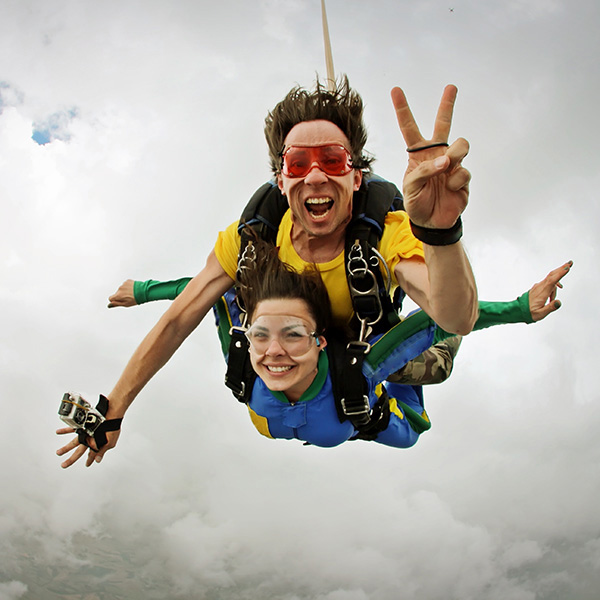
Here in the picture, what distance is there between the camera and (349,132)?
4.61 meters

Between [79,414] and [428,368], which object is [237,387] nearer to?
[79,414]

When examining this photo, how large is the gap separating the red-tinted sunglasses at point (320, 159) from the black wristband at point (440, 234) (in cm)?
159

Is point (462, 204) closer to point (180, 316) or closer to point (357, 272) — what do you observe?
point (357, 272)

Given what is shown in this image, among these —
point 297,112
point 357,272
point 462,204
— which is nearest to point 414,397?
point 357,272

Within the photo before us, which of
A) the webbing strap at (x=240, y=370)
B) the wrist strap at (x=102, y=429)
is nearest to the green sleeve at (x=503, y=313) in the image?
the webbing strap at (x=240, y=370)

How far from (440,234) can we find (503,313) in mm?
2828

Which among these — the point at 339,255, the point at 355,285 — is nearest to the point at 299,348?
the point at 355,285

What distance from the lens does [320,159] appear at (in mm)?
4398

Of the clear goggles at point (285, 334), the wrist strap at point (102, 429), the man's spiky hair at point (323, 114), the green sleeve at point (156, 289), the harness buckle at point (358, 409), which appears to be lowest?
the harness buckle at point (358, 409)

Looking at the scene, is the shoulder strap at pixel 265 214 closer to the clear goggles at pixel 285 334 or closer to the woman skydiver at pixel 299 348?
the woman skydiver at pixel 299 348

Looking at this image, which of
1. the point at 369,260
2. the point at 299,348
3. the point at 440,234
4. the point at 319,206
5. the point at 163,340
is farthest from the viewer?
the point at 163,340

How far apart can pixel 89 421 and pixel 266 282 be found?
1.87 metres

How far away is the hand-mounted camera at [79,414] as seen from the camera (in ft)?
15.9

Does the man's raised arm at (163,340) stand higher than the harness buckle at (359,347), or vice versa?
the man's raised arm at (163,340)
